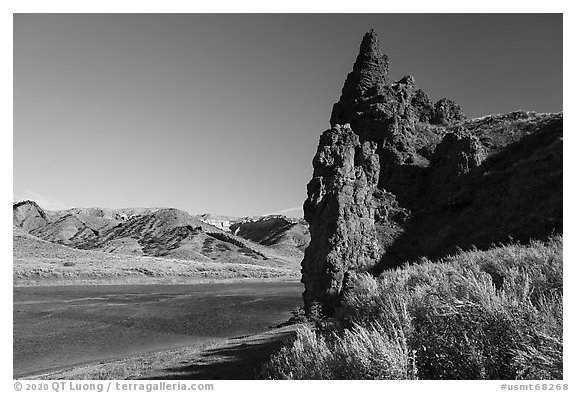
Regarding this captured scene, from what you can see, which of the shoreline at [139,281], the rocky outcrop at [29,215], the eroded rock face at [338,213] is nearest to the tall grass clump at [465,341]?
the eroded rock face at [338,213]

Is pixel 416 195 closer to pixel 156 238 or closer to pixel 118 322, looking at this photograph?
pixel 118 322

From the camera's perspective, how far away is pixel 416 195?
28109 millimetres

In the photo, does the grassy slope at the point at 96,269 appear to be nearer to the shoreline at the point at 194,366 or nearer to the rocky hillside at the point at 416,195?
the shoreline at the point at 194,366

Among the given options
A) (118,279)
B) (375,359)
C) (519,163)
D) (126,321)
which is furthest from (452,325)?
(118,279)

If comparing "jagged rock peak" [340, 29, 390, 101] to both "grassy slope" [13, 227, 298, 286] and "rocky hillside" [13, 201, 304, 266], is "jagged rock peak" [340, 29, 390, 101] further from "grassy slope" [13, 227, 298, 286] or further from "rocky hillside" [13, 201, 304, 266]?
"rocky hillside" [13, 201, 304, 266]

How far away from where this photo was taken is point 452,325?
6672mm

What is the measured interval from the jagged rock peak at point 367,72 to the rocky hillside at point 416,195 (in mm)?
7053

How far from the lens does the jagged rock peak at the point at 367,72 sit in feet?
132

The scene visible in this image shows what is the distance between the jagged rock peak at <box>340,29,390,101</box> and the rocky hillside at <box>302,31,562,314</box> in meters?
7.05

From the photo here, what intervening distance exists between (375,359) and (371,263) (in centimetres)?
1793

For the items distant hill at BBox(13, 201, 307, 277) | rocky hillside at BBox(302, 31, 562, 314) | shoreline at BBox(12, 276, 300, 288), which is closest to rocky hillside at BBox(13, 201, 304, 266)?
distant hill at BBox(13, 201, 307, 277)

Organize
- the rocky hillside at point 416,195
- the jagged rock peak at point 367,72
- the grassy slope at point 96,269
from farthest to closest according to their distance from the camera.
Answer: the grassy slope at point 96,269, the jagged rock peak at point 367,72, the rocky hillside at point 416,195

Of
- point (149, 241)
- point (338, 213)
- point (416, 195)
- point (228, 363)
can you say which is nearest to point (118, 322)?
point (228, 363)

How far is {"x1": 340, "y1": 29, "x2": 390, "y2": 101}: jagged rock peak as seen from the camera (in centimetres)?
4019
